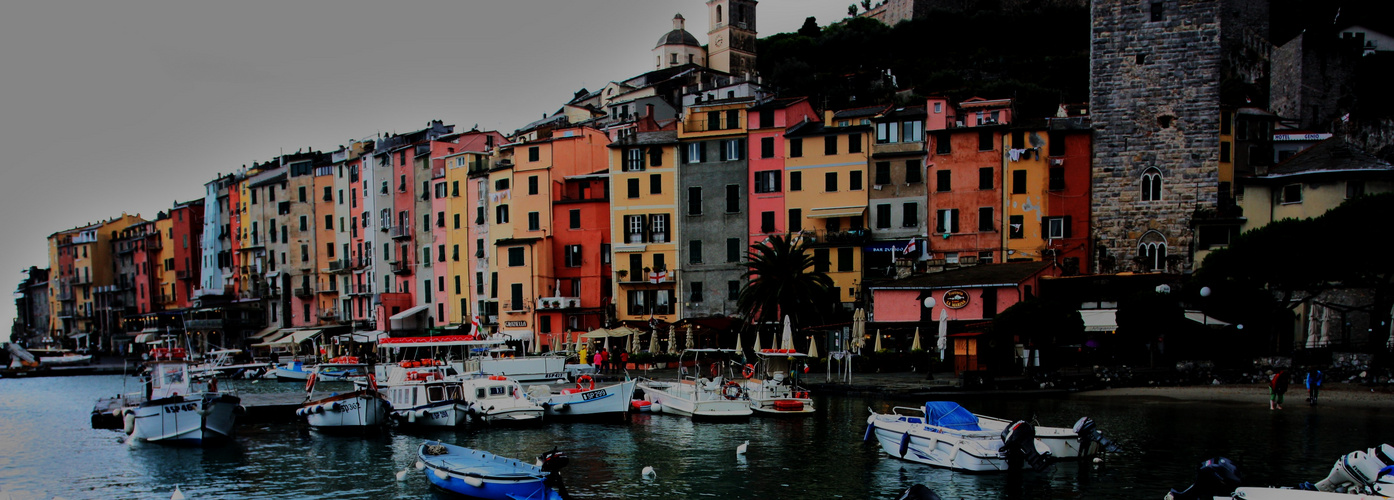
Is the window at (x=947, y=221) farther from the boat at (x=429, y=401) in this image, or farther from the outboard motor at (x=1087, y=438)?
the outboard motor at (x=1087, y=438)

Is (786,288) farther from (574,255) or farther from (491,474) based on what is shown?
(491,474)

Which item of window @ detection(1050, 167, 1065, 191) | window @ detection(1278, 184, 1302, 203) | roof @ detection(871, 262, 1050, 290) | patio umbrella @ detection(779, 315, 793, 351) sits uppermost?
window @ detection(1050, 167, 1065, 191)

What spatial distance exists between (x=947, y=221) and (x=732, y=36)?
254 ft

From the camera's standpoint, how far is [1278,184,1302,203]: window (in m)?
49.3

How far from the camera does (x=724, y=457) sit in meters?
30.2

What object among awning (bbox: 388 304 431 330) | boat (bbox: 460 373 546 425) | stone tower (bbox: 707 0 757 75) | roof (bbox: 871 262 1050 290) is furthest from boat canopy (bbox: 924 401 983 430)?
stone tower (bbox: 707 0 757 75)

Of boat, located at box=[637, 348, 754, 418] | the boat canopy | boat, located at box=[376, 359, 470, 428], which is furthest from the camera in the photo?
boat, located at box=[637, 348, 754, 418]

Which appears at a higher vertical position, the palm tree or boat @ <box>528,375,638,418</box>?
the palm tree

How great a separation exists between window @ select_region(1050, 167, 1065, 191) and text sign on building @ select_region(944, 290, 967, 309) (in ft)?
37.3

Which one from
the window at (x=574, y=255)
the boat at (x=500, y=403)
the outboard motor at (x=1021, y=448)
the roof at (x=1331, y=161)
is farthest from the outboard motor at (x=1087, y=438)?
the window at (x=574, y=255)

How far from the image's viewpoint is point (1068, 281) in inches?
2116

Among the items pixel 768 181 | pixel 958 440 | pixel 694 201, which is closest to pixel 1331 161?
pixel 768 181

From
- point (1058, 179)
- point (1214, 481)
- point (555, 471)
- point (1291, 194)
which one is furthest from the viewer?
point (1058, 179)

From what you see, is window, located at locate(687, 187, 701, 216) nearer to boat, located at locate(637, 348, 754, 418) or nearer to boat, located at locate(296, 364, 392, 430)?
boat, located at locate(637, 348, 754, 418)
